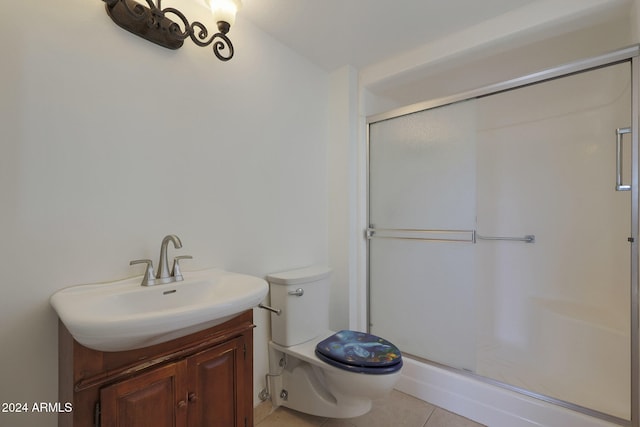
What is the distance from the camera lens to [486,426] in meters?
1.49

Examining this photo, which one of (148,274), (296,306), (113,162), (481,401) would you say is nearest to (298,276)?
(296,306)

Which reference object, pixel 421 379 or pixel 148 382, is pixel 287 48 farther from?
pixel 421 379

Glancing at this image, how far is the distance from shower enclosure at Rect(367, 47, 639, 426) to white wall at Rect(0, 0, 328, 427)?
0.88 metres

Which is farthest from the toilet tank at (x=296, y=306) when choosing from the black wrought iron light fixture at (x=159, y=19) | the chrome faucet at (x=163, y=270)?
the black wrought iron light fixture at (x=159, y=19)

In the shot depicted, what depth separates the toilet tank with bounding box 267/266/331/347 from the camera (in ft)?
4.98

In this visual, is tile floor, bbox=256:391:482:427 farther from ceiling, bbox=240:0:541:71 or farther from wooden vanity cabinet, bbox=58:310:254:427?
ceiling, bbox=240:0:541:71

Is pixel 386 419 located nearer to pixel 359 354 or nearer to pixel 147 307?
pixel 359 354

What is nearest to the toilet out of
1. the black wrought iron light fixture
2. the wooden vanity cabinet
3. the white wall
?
the white wall

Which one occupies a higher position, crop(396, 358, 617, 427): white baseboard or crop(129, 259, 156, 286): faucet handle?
crop(129, 259, 156, 286): faucet handle

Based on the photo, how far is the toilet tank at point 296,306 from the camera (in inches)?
59.7

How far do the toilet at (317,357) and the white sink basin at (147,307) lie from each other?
460mm

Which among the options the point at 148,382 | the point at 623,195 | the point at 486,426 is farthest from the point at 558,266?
the point at 148,382

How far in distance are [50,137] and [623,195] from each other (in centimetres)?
271

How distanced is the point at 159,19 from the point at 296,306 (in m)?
1.45
